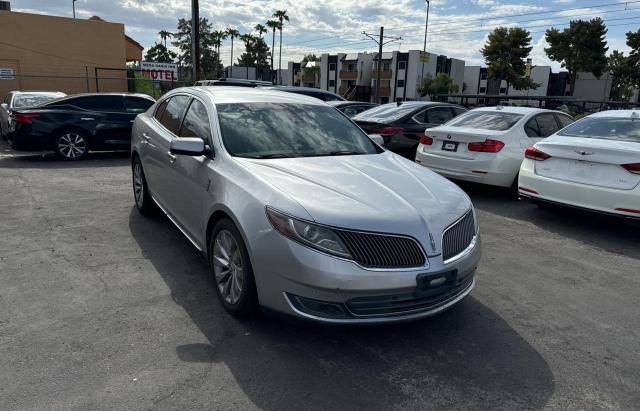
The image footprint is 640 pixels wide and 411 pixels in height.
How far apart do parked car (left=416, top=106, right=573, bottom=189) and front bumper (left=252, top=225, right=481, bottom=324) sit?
471 cm

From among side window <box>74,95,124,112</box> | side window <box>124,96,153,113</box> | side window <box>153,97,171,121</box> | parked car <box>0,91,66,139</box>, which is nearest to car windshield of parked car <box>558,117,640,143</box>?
side window <box>153,97,171,121</box>

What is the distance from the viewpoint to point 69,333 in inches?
128

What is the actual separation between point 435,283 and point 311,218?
88cm

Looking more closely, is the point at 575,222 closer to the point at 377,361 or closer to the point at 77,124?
the point at 377,361

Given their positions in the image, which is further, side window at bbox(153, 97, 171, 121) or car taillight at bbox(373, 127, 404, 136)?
car taillight at bbox(373, 127, 404, 136)

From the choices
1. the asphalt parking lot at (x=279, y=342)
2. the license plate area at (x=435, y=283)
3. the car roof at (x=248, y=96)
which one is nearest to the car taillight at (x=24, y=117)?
the asphalt parking lot at (x=279, y=342)

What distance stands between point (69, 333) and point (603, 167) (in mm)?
5732

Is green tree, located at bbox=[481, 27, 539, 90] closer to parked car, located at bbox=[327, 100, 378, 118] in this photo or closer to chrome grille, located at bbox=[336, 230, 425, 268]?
parked car, located at bbox=[327, 100, 378, 118]

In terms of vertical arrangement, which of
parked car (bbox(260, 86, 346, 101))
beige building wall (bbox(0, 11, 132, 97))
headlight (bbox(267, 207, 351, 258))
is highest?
beige building wall (bbox(0, 11, 132, 97))

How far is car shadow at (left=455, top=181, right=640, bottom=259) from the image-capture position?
18.5 ft

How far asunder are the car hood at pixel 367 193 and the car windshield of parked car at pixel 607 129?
350cm

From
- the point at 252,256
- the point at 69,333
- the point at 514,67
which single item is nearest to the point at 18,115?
the point at 69,333

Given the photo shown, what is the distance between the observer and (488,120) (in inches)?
315

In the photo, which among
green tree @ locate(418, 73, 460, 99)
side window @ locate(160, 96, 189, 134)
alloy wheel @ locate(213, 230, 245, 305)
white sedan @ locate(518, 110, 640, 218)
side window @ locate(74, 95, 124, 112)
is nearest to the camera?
alloy wheel @ locate(213, 230, 245, 305)
